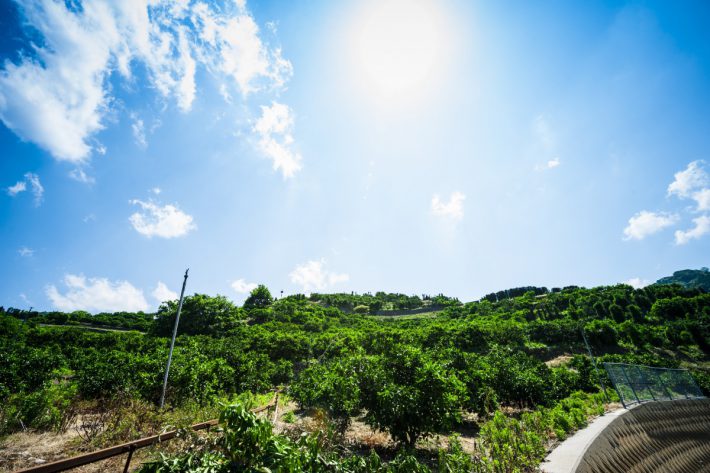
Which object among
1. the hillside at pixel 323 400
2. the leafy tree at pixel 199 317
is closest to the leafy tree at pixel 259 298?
the leafy tree at pixel 199 317

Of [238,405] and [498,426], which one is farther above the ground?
[238,405]

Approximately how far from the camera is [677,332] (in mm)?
42781

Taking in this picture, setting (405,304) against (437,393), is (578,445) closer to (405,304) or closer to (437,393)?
(437,393)

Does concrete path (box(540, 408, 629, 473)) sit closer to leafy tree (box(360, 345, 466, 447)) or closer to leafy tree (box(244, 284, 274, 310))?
leafy tree (box(360, 345, 466, 447))

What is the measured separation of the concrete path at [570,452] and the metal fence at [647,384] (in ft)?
12.2

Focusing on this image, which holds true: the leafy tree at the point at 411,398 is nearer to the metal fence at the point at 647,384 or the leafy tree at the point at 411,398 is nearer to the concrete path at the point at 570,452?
the concrete path at the point at 570,452

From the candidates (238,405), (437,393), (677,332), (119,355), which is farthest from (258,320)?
(677,332)

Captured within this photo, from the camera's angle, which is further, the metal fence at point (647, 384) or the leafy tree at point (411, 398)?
the metal fence at point (647, 384)

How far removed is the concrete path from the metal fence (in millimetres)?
3716

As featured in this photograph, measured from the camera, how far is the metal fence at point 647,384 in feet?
36.7

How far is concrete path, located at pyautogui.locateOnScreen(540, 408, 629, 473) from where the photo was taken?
5.97m

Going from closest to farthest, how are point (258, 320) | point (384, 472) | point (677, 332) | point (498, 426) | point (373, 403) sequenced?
point (384, 472) < point (498, 426) < point (373, 403) < point (677, 332) < point (258, 320)

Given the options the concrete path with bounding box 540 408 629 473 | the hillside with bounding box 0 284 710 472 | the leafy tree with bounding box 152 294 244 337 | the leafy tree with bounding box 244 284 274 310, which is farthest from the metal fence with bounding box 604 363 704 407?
the leafy tree with bounding box 244 284 274 310

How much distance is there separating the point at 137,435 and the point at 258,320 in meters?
49.7
